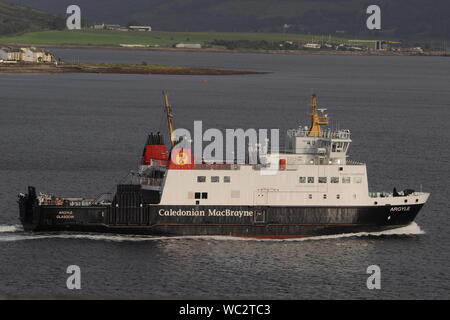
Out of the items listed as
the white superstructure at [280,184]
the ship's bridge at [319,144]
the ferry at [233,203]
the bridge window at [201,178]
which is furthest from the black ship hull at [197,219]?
the ship's bridge at [319,144]

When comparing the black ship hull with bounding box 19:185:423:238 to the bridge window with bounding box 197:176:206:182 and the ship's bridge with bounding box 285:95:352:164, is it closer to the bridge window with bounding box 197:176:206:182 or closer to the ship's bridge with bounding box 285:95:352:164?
the bridge window with bounding box 197:176:206:182

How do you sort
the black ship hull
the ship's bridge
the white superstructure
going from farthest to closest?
the ship's bridge, the white superstructure, the black ship hull

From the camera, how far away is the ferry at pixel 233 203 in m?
57.6

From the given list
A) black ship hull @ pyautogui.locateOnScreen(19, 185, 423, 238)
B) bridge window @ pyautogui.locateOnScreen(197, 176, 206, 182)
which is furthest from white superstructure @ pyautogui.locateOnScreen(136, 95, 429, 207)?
black ship hull @ pyautogui.locateOnScreen(19, 185, 423, 238)

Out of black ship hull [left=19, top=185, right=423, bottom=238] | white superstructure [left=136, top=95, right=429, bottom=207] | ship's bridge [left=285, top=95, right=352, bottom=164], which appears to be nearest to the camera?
black ship hull [left=19, top=185, right=423, bottom=238]

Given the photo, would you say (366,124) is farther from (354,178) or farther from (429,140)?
(354,178)

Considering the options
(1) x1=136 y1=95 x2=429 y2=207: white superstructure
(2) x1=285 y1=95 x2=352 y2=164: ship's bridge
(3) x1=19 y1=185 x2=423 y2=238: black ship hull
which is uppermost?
(2) x1=285 y1=95 x2=352 y2=164: ship's bridge

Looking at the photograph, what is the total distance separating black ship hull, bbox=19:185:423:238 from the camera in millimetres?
57531

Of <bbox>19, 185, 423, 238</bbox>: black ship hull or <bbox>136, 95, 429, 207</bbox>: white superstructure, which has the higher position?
<bbox>136, 95, 429, 207</bbox>: white superstructure

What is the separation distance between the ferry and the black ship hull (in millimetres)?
54

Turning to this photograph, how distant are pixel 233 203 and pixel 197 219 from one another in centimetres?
215

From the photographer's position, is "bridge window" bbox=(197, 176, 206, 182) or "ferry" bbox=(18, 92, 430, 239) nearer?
"ferry" bbox=(18, 92, 430, 239)

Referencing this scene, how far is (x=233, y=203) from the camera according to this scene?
58.3 meters

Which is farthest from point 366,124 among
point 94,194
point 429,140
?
point 94,194
